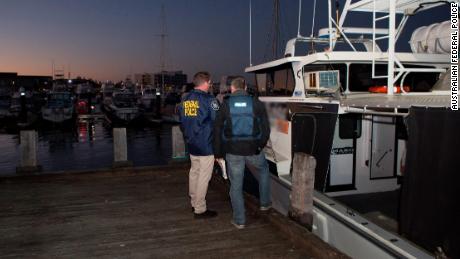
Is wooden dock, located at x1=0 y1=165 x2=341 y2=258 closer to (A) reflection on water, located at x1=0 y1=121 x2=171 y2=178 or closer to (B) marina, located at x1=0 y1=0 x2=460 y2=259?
(B) marina, located at x1=0 y1=0 x2=460 y2=259

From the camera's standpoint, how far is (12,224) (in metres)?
5.78

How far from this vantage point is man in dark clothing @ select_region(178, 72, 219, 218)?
5.45m

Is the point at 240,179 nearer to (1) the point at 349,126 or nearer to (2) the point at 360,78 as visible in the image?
(1) the point at 349,126

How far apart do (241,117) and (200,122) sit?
2.40 ft

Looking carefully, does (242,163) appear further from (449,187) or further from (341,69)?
(341,69)

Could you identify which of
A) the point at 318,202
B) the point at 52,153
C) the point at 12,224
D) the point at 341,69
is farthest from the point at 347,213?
the point at 52,153

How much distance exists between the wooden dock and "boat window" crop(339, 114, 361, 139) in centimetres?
286

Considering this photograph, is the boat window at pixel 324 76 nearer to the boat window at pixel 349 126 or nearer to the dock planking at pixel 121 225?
the boat window at pixel 349 126

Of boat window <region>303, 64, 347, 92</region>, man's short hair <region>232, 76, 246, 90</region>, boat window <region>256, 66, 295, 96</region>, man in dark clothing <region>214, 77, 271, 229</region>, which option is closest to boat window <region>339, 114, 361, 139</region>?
boat window <region>303, 64, 347, 92</region>

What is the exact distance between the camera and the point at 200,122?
5.45 meters

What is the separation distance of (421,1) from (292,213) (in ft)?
14.9

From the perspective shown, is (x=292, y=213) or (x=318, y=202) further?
(x=318, y=202)

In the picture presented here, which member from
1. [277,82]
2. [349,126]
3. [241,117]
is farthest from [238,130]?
[277,82]

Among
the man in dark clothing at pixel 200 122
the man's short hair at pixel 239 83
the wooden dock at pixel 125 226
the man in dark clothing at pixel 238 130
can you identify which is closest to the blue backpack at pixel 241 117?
the man in dark clothing at pixel 238 130
